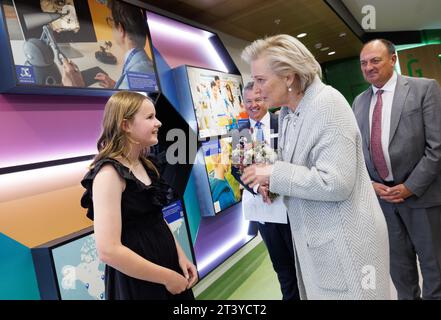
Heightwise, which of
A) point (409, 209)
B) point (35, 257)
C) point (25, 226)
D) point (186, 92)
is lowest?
point (409, 209)

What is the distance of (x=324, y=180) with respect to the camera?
3.58 ft

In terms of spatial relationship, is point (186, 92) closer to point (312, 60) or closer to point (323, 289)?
point (312, 60)

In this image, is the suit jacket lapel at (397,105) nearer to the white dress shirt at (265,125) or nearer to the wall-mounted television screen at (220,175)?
the white dress shirt at (265,125)

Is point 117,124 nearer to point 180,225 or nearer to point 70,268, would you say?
point 70,268

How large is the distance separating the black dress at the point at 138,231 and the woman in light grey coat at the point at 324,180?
0.52 m

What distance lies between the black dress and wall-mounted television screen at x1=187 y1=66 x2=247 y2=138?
1.77 metres

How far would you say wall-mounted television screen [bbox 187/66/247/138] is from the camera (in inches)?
124

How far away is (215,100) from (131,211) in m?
2.39

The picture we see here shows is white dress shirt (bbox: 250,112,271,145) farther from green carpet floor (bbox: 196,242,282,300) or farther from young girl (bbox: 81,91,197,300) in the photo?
green carpet floor (bbox: 196,242,282,300)

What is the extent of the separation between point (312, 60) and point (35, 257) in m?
1.79

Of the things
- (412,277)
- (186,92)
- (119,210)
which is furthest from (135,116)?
(412,277)

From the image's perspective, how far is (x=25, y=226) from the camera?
5.50 ft

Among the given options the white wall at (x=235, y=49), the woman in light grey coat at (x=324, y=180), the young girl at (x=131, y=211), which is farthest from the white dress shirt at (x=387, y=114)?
the white wall at (x=235, y=49)

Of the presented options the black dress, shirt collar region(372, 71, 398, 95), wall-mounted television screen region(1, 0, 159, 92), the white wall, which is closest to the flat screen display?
the black dress
